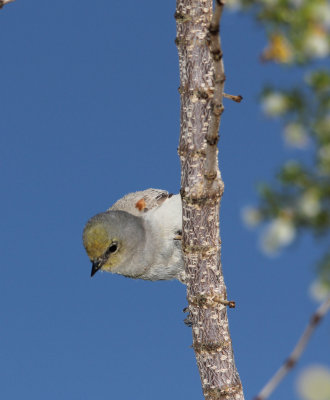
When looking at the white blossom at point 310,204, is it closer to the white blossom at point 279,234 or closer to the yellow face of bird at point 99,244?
the white blossom at point 279,234

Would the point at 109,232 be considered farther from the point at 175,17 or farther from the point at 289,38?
the point at 289,38

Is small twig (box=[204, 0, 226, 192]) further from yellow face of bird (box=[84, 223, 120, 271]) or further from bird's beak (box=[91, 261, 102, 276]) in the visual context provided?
bird's beak (box=[91, 261, 102, 276])

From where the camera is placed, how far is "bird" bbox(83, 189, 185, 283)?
6875mm

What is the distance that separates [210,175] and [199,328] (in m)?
1.89

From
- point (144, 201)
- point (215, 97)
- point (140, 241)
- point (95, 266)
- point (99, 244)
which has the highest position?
point (144, 201)

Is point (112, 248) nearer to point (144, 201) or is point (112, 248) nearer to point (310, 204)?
point (144, 201)

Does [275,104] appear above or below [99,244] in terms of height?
below

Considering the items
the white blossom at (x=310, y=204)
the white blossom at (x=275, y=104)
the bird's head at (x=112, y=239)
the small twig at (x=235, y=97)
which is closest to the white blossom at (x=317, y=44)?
the white blossom at (x=275, y=104)

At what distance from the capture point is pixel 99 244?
6855mm

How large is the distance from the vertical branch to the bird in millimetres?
1043

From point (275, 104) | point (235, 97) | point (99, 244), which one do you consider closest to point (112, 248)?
point (99, 244)

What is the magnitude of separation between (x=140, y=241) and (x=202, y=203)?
1.91 meters

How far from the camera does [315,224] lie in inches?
70.8

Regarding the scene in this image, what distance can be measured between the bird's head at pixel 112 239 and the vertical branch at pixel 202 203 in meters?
1.43
